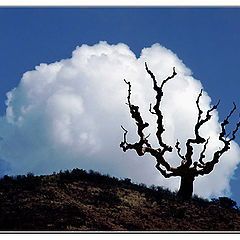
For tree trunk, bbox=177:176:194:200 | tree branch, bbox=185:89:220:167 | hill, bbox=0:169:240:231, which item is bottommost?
hill, bbox=0:169:240:231

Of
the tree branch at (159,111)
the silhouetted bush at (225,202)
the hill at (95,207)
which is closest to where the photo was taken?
the hill at (95,207)

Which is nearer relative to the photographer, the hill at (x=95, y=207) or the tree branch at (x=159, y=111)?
the hill at (x=95, y=207)

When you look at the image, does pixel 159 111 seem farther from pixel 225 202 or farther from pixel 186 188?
pixel 225 202

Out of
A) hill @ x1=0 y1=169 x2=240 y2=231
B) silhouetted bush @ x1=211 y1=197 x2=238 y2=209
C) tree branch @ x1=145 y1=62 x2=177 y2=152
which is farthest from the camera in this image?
silhouetted bush @ x1=211 y1=197 x2=238 y2=209

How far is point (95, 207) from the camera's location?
32.4ft

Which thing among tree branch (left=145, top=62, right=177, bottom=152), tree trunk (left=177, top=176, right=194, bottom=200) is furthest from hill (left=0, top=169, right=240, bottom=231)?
tree branch (left=145, top=62, right=177, bottom=152)

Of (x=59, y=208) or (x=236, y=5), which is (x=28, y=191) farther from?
(x=236, y=5)

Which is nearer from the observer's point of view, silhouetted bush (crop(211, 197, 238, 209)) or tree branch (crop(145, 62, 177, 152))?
tree branch (crop(145, 62, 177, 152))

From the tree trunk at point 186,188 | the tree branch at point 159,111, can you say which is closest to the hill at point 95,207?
the tree trunk at point 186,188

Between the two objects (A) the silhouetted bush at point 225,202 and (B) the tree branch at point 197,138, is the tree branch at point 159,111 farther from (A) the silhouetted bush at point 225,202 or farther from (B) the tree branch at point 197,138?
(A) the silhouetted bush at point 225,202

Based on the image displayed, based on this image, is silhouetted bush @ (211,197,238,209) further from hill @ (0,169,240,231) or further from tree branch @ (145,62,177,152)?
tree branch @ (145,62,177,152)

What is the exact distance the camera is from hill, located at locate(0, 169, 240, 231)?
8383 mm

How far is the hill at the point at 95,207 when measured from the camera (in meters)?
8.38
